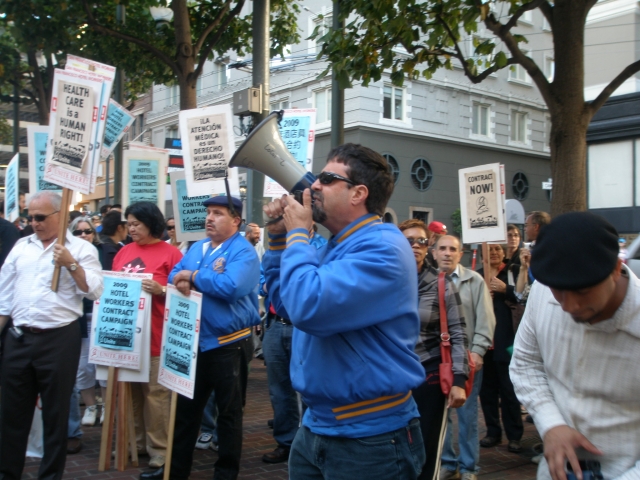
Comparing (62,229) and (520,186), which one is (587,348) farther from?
(520,186)

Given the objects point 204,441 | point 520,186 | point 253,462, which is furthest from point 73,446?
point 520,186

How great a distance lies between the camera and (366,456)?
8.58 feet

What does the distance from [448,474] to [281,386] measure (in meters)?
1.60

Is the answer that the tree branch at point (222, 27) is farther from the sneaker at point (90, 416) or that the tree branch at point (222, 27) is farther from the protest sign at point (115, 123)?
the sneaker at point (90, 416)

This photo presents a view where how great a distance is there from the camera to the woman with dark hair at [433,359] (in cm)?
457

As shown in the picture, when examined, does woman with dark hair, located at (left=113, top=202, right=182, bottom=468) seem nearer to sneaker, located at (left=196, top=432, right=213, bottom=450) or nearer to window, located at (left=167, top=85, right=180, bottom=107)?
sneaker, located at (left=196, top=432, right=213, bottom=450)

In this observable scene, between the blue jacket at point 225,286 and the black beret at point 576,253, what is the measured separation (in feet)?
10.1

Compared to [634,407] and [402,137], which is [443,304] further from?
[402,137]

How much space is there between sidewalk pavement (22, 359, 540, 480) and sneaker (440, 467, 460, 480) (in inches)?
10.3

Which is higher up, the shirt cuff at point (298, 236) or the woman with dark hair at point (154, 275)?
the shirt cuff at point (298, 236)

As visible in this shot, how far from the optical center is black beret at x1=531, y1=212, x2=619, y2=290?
1911 mm

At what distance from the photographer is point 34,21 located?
40.3ft

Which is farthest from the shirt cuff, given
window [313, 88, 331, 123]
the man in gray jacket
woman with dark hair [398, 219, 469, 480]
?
window [313, 88, 331, 123]

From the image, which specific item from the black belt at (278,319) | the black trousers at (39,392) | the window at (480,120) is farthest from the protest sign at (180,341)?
the window at (480,120)
